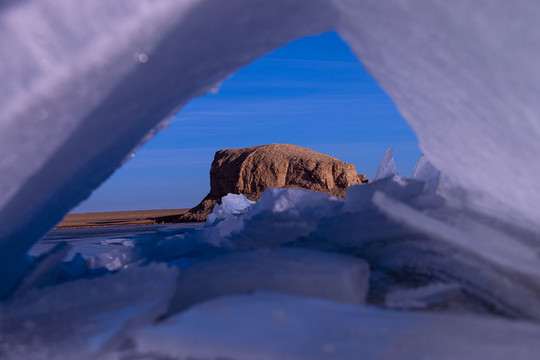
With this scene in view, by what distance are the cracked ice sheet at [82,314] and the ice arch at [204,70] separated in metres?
0.20

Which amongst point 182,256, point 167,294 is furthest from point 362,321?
A: point 182,256

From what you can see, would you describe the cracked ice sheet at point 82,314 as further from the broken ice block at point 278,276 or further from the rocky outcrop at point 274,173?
the rocky outcrop at point 274,173

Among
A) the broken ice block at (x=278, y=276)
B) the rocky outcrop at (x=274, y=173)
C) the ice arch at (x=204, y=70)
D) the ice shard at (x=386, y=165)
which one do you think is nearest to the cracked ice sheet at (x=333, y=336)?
the broken ice block at (x=278, y=276)

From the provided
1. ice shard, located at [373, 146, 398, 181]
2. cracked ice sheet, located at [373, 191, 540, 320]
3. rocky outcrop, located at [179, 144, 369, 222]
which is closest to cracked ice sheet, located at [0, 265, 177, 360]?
cracked ice sheet, located at [373, 191, 540, 320]

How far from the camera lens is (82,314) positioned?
2.98 feet

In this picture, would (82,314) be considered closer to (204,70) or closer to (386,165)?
(204,70)

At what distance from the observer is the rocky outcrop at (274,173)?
21.7 m

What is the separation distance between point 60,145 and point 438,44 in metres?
0.82

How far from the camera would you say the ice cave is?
2.43 ft

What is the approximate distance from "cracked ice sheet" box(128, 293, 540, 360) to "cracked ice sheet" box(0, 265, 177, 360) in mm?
77

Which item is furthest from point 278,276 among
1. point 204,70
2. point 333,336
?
point 204,70

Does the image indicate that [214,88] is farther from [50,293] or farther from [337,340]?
[337,340]

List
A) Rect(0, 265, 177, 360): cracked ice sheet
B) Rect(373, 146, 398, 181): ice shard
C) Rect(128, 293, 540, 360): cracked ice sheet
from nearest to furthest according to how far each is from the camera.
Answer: Rect(128, 293, 540, 360): cracked ice sheet < Rect(0, 265, 177, 360): cracked ice sheet < Rect(373, 146, 398, 181): ice shard

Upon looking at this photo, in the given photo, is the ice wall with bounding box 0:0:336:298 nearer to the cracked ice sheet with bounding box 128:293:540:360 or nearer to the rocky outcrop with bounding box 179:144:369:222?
the cracked ice sheet with bounding box 128:293:540:360
